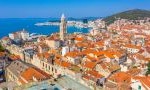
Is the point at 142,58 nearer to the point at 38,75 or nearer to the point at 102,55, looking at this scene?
the point at 102,55

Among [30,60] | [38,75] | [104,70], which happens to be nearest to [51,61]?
[30,60]

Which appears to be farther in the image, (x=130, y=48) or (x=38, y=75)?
(x=130, y=48)

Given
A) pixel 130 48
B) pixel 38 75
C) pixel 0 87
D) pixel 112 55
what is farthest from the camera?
pixel 130 48

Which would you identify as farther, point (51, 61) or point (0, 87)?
point (51, 61)

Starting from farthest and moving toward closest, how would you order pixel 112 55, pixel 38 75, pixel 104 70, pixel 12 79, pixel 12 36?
pixel 12 36 → pixel 112 55 → pixel 104 70 → pixel 12 79 → pixel 38 75

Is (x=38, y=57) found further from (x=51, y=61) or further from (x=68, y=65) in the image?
(x=68, y=65)

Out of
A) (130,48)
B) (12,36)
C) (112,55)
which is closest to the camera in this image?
(112,55)

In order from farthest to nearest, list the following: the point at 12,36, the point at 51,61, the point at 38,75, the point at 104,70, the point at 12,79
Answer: the point at 12,36 < the point at 51,61 < the point at 104,70 < the point at 12,79 < the point at 38,75

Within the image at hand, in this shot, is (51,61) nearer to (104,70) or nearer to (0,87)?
(104,70)

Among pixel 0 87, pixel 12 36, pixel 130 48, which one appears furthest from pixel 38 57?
pixel 12 36
